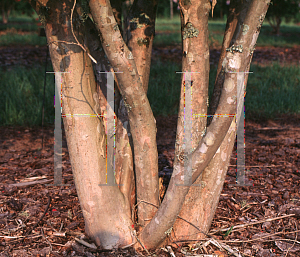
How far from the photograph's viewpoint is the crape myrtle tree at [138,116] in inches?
72.8

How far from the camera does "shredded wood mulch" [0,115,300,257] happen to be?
7.87 feet

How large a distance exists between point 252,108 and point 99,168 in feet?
16.0

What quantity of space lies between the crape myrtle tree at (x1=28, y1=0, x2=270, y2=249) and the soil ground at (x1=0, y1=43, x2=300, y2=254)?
0.28 m

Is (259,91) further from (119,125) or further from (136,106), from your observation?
(136,106)

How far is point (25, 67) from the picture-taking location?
875 centimetres

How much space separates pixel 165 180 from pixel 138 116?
4.80 ft

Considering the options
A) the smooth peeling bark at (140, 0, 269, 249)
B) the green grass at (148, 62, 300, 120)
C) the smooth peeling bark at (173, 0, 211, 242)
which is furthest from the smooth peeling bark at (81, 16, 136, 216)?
the green grass at (148, 62, 300, 120)

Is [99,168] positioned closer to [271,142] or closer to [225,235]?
[225,235]

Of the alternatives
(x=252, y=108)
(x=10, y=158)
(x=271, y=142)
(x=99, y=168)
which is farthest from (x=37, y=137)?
(x=252, y=108)

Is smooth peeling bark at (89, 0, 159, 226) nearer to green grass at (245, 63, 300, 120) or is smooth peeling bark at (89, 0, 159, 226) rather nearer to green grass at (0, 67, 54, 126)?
green grass at (0, 67, 54, 126)

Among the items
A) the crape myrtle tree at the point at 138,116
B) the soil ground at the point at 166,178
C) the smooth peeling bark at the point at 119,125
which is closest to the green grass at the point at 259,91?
the soil ground at the point at 166,178

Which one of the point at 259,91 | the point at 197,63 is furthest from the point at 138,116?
the point at 259,91

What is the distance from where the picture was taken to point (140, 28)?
92.2 inches

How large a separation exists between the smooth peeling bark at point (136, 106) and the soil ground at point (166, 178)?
0.44 m
